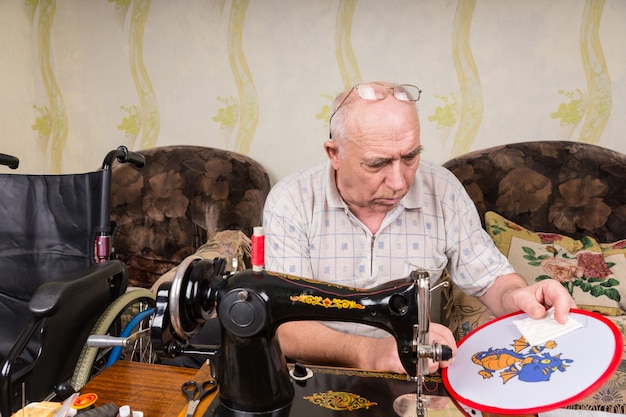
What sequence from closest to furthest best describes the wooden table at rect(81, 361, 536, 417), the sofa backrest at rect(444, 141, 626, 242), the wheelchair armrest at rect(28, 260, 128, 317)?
the wooden table at rect(81, 361, 536, 417) < the wheelchair armrest at rect(28, 260, 128, 317) < the sofa backrest at rect(444, 141, 626, 242)

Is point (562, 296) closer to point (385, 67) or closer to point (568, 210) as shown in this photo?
point (568, 210)

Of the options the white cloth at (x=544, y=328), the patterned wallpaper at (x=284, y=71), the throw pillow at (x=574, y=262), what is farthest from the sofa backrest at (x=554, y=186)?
the white cloth at (x=544, y=328)

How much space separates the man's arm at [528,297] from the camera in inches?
43.1

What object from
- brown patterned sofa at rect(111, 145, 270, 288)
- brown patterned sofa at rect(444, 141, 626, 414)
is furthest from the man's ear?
brown patterned sofa at rect(111, 145, 270, 288)

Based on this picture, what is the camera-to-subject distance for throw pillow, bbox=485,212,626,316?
2.01 metres

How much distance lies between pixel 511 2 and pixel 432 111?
0.62 metres

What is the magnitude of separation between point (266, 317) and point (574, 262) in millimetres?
1597

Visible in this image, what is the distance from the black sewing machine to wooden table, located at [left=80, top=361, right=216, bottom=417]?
0.08m

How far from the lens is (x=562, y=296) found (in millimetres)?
1101

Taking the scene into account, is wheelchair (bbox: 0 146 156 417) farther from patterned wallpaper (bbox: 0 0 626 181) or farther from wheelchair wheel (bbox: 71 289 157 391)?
patterned wallpaper (bbox: 0 0 626 181)

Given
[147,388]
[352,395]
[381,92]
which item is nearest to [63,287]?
[147,388]

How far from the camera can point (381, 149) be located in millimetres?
1390

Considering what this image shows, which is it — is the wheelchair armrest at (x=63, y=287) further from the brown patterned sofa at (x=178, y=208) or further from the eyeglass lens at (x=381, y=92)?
the eyeglass lens at (x=381, y=92)

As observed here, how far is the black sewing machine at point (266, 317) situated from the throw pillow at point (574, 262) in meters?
1.29
